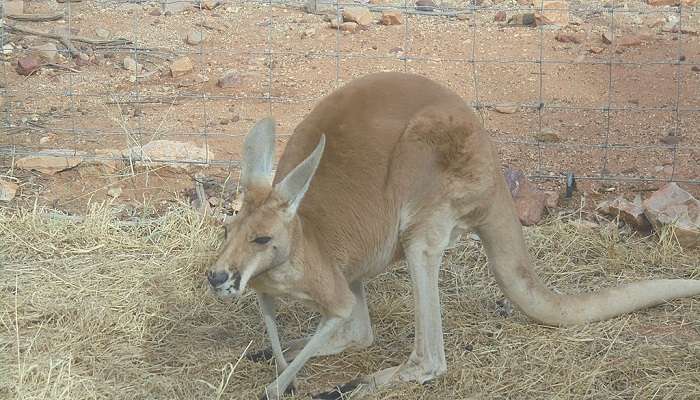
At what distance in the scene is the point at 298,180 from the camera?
3578 millimetres

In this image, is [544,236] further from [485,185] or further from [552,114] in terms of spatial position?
[552,114]

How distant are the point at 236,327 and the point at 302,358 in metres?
0.77

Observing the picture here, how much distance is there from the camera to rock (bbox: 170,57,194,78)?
760cm

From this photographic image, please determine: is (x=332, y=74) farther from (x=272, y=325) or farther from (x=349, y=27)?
(x=272, y=325)

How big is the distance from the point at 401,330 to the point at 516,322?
20.7 inches

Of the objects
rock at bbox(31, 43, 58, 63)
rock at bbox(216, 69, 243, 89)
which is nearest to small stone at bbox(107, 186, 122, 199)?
rock at bbox(216, 69, 243, 89)

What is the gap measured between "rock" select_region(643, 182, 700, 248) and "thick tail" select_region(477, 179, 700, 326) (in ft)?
2.54

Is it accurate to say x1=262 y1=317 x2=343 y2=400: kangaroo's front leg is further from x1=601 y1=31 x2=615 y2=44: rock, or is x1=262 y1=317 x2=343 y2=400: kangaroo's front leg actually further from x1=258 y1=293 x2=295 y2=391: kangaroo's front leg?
x1=601 y1=31 x2=615 y2=44: rock

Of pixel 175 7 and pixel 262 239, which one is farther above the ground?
pixel 262 239

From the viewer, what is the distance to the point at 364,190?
412 centimetres

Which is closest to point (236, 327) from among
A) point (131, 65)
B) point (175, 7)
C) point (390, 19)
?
point (131, 65)

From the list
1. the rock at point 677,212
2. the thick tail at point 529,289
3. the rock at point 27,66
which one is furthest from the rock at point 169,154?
the rock at point 677,212

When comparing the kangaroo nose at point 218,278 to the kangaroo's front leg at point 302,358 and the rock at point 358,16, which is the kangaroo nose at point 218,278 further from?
the rock at point 358,16

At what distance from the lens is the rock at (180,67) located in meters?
7.60
